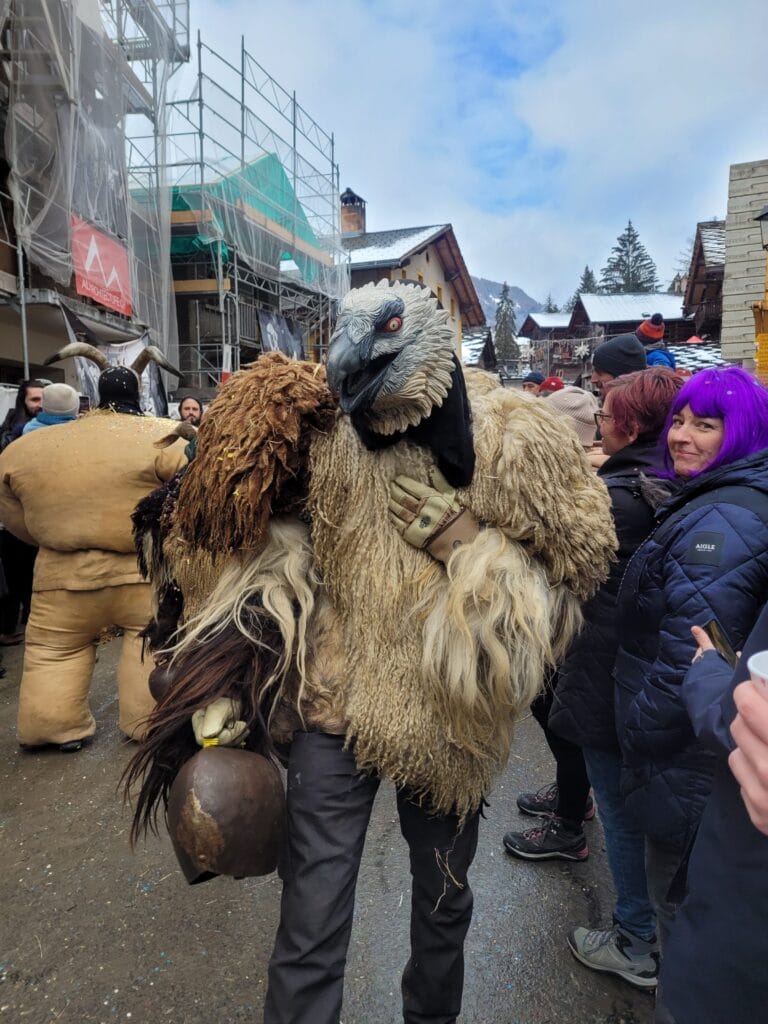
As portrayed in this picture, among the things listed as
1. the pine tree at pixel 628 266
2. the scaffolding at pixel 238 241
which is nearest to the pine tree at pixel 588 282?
the pine tree at pixel 628 266

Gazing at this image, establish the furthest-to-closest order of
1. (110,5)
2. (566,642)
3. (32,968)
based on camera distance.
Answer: (110,5) → (32,968) → (566,642)

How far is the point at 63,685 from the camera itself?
3312 mm

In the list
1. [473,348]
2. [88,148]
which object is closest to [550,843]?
[88,148]

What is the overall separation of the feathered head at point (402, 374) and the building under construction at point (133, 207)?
21.1 ft

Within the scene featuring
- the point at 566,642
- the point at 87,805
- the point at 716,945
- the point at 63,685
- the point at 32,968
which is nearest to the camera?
the point at 716,945

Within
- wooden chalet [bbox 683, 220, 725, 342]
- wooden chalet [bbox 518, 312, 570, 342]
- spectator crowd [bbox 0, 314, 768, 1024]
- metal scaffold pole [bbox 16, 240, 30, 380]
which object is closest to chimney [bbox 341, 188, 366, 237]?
wooden chalet [bbox 683, 220, 725, 342]

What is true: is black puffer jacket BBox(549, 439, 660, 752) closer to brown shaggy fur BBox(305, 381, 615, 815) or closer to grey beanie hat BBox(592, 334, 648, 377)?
brown shaggy fur BBox(305, 381, 615, 815)

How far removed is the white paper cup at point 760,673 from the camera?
705mm

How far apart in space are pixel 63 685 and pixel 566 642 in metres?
2.84

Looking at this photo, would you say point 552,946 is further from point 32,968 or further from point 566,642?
point 32,968

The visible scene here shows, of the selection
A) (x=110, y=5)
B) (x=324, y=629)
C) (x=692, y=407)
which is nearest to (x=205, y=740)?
(x=324, y=629)

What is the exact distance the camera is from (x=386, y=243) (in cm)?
2366

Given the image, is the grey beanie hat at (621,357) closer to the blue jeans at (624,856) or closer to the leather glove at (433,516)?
the blue jeans at (624,856)

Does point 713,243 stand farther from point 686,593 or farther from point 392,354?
point 392,354
